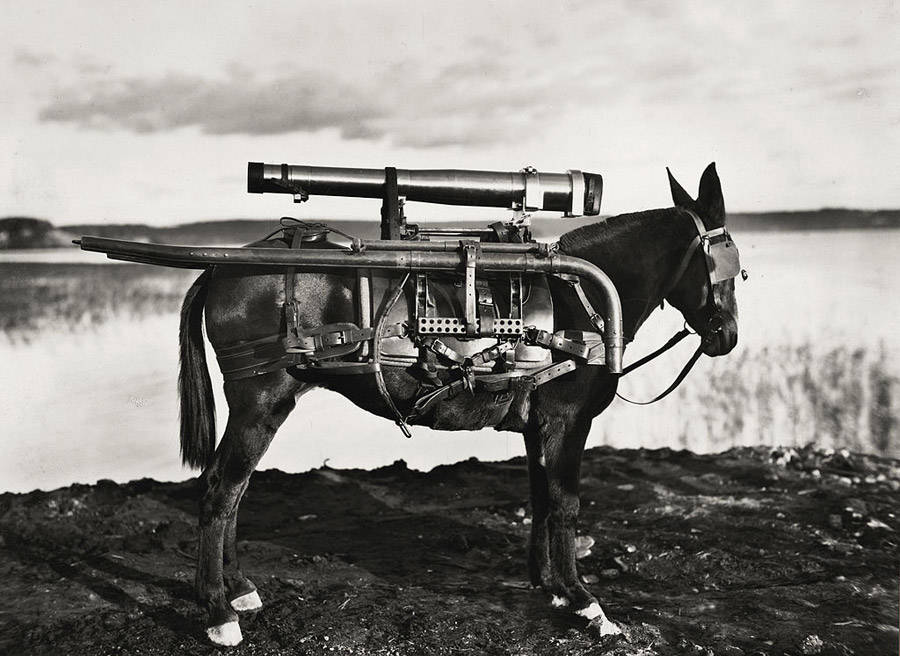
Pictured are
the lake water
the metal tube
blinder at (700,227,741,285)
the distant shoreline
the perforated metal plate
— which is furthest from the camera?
the lake water

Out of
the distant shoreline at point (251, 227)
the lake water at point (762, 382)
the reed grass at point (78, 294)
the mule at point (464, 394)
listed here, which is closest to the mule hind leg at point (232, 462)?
the mule at point (464, 394)

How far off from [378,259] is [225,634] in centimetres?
196

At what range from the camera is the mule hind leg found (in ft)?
13.2

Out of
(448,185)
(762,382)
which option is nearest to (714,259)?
(448,185)

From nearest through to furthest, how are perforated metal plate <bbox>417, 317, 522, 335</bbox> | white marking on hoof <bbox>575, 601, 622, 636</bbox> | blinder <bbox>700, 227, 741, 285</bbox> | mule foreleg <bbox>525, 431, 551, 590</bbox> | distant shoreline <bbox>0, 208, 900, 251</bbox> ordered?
perforated metal plate <bbox>417, 317, 522, 335</bbox>, white marking on hoof <bbox>575, 601, 622, 636</bbox>, blinder <bbox>700, 227, 741, 285</bbox>, mule foreleg <bbox>525, 431, 551, 590</bbox>, distant shoreline <bbox>0, 208, 900, 251</bbox>

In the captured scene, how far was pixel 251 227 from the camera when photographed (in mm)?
7016

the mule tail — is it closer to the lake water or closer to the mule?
the mule

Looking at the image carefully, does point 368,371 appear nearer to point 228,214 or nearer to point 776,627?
point 776,627

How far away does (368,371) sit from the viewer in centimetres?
392

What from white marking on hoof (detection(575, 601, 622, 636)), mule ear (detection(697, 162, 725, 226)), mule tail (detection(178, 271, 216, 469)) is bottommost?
white marking on hoof (detection(575, 601, 622, 636))

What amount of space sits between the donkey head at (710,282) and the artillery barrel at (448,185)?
518 mm

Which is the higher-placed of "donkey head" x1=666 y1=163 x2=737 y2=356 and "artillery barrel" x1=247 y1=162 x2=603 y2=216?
"artillery barrel" x1=247 y1=162 x2=603 y2=216

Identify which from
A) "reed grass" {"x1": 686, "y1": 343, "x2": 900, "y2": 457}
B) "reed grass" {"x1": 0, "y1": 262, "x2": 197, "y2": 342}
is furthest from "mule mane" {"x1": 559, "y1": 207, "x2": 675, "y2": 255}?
"reed grass" {"x1": 0, "y1": 262, "x2": 197, "y2": 342}

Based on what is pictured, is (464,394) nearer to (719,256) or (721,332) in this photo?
(721,332)
